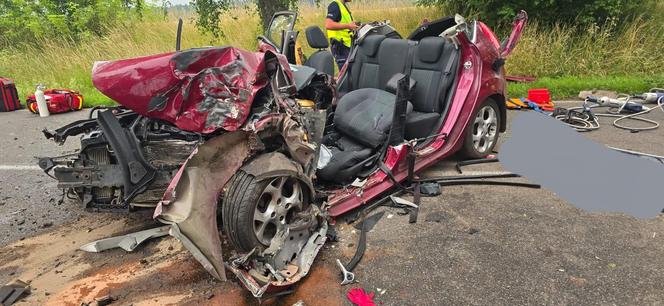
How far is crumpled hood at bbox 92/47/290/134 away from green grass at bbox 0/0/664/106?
6.19 m

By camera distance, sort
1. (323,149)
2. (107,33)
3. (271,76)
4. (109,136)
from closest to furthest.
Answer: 1. (109,136)
2. (271,76)
3. (323,149)
4. (107,33)

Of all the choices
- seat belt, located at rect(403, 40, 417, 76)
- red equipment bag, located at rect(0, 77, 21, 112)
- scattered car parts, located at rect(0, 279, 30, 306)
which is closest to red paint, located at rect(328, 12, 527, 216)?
seat belt, located at rect(403, 40, 417, 76)

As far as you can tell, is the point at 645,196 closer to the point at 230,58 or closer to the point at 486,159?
the point at 486,159

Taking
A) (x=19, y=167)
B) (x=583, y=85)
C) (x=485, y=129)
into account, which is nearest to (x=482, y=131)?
(x=485, y=129)

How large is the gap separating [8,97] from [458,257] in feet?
28.3

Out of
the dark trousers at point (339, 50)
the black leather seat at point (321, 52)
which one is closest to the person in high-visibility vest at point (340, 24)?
the dark trousers at point (339, 50)

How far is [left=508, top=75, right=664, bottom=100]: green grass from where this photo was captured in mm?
7523

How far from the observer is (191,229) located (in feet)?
7.50

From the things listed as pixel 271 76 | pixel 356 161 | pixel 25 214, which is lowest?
pixel 25 214

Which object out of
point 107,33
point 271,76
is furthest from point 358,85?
point 107,33

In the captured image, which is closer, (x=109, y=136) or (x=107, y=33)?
(x=109, y=136)

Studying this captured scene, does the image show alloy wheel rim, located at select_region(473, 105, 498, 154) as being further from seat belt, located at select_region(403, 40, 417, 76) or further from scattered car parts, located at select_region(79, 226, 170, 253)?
scattered car parts, located at select_region(79, 226, 170, 253)

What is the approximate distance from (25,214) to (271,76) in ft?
8.90

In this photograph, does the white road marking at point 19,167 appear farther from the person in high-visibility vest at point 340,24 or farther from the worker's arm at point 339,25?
the worker's arm at point 339,25
